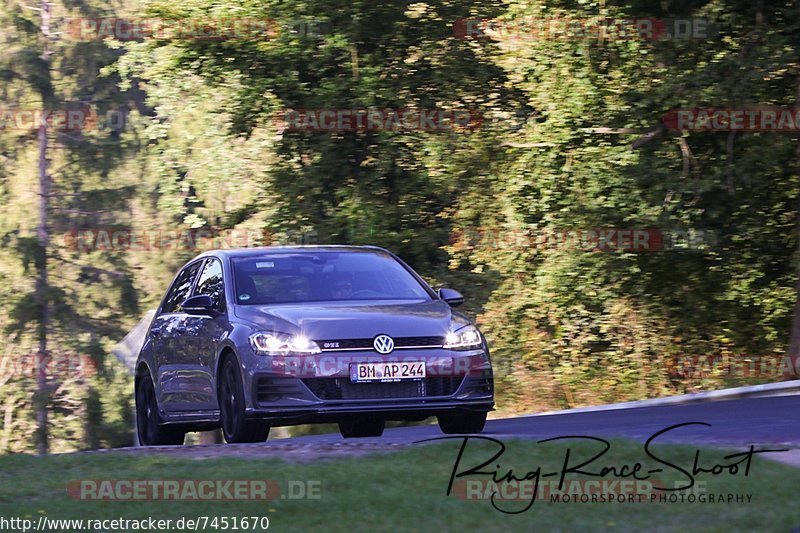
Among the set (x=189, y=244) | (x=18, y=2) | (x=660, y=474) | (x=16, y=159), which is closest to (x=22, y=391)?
(x=16, y=159)

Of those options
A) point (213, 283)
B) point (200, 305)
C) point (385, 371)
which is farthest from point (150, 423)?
point (385, 371)

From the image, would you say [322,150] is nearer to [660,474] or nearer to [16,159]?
[660,474]

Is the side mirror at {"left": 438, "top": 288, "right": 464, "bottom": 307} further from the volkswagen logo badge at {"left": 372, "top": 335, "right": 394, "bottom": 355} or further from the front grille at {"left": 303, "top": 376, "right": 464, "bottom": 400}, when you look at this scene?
the volkswagen logo badge at {"left": 372, "top": 335, "right": 394, "bottom": 355}

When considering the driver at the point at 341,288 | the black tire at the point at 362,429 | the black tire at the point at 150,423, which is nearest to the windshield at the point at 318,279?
the driver at the point at 341,288

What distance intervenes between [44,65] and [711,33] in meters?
31.7

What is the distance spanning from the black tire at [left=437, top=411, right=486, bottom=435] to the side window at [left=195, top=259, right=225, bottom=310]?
2095mm

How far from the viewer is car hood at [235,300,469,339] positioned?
1165 cm

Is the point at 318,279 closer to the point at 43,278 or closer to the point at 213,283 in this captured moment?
the point at 213,283

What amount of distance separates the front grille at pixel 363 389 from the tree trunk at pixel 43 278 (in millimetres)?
35864

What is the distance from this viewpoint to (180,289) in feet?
47.2

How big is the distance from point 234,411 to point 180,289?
2676mm

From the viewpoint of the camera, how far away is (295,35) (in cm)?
2486

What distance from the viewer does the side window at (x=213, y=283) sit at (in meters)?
12.9

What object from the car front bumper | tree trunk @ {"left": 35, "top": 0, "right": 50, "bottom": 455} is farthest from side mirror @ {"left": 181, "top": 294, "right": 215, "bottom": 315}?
tree trunk @ {"left": 35, "top": 0, "right": 50, "bottom": 455}
